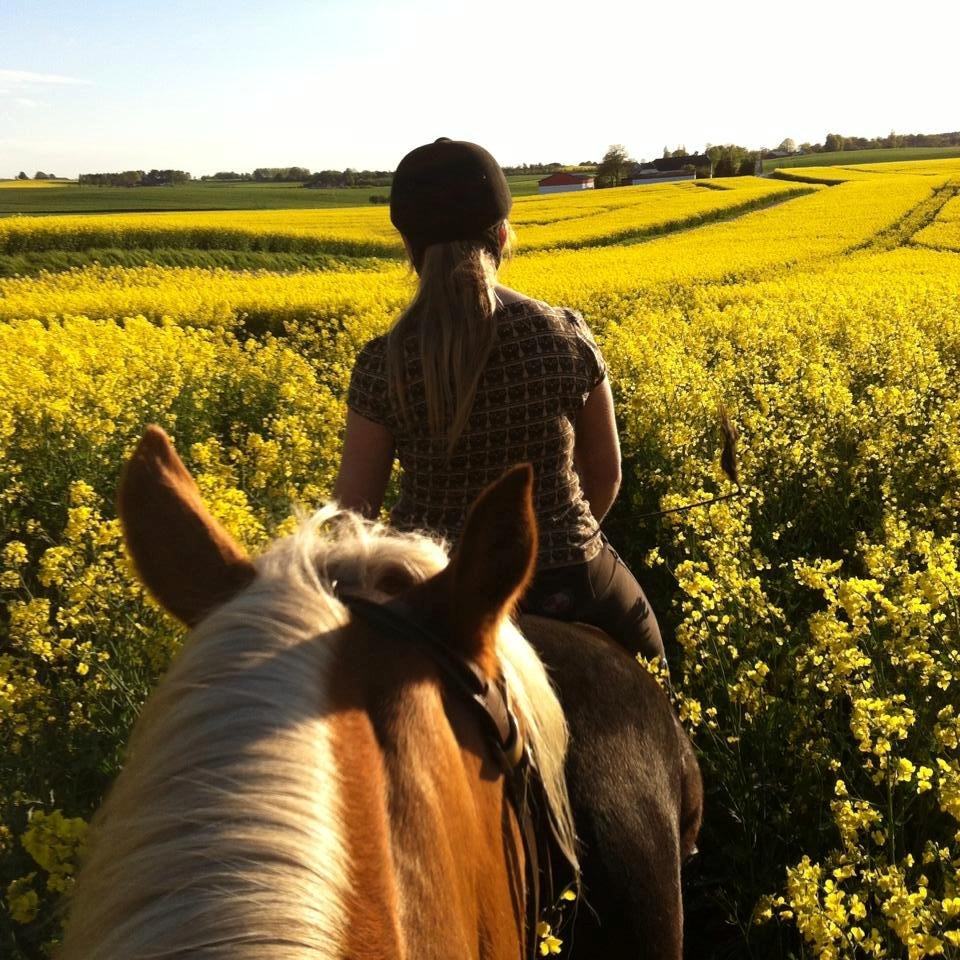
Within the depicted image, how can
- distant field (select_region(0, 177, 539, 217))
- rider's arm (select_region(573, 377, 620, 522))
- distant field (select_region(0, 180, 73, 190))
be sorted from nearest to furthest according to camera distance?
rider's arm (select_region(573, 377, 620, 522)) → distant field (select_region(0, 177, 539, 217)) → distant field (select_region(0, 180, 73, 190))

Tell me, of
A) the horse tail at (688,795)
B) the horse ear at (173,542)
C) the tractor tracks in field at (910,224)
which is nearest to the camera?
the horse ear at (173,542)

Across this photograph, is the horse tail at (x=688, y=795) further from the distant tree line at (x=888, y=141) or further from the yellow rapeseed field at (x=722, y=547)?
the distant tree line at (x=888, y=141)

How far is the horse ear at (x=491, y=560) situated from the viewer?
924mm

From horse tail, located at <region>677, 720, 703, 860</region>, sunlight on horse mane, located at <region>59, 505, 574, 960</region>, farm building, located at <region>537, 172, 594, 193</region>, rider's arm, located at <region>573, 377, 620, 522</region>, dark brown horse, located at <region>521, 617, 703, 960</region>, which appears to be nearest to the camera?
sunlight on horse mane, located at <region>59, 505, 574, 960</region>

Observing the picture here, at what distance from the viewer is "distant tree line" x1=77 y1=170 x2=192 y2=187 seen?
79750mm

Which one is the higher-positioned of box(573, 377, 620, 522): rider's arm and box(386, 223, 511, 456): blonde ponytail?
box(386, 223, 511, 456): blonde ponytail

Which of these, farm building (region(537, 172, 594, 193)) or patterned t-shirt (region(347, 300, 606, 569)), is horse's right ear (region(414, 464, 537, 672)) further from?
farm building (region(537, 172, 594, 193))

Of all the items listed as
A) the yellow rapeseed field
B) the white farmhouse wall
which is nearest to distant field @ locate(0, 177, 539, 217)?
the white farmhouse wall

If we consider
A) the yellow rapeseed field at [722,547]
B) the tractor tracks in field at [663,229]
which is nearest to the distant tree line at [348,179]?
the tractor tracks in field at [663,229]

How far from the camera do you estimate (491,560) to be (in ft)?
3.12

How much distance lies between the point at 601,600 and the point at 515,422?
0.52m

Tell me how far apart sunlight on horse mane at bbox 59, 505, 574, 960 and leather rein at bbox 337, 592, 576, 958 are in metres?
0.07

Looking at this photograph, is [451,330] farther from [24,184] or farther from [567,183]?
[24,184]

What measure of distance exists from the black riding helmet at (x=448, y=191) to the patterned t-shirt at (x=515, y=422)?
0.68ft
